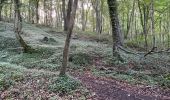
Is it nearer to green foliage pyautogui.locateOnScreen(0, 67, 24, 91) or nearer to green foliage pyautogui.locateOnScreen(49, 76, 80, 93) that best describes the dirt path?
green foliage pyautogui.locateOnScreen(49, 76, 80, 93)

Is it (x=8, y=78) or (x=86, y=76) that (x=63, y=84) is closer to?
(x=86, y=76)

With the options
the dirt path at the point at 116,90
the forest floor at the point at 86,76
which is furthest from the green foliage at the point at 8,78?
the dirt path at the point at 116,90

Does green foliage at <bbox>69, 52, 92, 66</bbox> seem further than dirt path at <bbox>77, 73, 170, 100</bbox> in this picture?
Yes

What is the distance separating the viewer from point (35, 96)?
1116cm

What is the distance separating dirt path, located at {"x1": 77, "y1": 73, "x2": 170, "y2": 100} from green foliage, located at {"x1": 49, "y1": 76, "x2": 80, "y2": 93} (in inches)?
27.1

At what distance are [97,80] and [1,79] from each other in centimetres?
478

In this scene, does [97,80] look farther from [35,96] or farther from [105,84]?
[35,96]

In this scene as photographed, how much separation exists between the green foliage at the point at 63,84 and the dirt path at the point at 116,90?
687 millimetres

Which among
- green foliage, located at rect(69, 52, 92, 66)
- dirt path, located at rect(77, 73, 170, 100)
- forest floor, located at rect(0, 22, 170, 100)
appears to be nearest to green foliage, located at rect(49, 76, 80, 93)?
forest floor, located at rect(0, 22, 170, 100)

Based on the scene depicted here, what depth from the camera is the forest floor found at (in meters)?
11.5

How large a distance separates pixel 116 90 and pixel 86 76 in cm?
241

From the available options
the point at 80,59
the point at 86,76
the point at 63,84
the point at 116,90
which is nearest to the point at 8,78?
the point at 63,84

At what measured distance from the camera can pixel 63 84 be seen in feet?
38.1

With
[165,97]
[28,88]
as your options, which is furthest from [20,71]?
[165,97]
